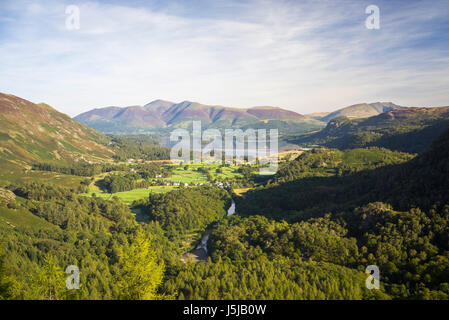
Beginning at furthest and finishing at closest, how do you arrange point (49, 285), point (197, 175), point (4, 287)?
1. point (197, 175)
2. point (49, 285)
3. point (4, 287)

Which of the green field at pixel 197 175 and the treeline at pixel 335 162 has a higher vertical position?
the treeline at pixel 335 162

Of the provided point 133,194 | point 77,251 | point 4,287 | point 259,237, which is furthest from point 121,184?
point 4,287

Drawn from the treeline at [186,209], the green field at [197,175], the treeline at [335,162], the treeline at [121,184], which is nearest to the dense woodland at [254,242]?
the treeline at [186,209]

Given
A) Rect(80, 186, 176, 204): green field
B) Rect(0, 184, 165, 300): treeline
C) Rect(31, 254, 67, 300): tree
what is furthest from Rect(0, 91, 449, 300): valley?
Rect(80, 186, 176, 204): green field

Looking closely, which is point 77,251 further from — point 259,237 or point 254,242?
point 259,237

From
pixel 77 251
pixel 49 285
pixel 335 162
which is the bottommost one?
pixel 77 251

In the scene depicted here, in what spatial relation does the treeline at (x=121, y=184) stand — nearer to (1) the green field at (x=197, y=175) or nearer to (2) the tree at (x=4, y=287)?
(1) the green field at (x=197, y=175)

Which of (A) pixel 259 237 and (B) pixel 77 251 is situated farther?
(A) pixel 259 237

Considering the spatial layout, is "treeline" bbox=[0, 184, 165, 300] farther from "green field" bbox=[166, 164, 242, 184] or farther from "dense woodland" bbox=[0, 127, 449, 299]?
"green field" bbox=[166, 164, 242, 184]

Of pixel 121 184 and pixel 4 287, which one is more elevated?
pixel 4 287
